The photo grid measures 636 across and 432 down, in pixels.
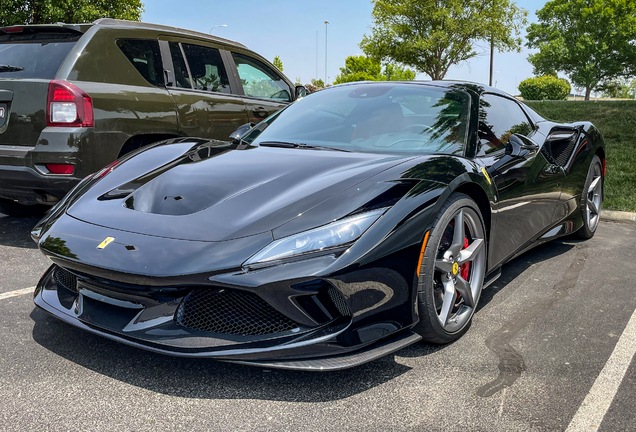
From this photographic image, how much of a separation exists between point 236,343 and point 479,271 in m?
1.40

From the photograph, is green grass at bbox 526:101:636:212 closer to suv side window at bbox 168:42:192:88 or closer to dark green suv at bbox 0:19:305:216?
dark green suv at bbox 0:19:305:216

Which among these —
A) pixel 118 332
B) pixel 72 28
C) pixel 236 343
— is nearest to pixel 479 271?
pixel 236 343

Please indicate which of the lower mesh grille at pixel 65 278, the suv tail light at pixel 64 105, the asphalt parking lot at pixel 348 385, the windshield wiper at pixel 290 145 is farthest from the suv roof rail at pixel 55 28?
the lower mesh grille at pixel 65 278

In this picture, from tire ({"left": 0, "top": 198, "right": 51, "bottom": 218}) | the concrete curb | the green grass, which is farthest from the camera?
the green grass

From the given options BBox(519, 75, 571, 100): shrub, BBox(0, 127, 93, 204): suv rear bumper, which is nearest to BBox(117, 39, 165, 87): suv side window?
BBox(0, 127, 93, 204): suv rear bumper

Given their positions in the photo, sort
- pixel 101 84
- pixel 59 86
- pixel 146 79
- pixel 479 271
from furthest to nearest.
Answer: pixel 146 79, pixel 101 84, pixel 59 86, pixel 479 271

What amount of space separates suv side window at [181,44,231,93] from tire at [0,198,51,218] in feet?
6.20

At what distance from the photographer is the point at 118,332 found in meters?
1.98

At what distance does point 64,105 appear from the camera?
3812mm

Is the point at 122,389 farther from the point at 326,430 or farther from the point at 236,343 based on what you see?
the point at 326,430

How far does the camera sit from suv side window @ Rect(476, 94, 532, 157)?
313cm

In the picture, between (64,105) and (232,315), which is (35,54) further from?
(232,315)

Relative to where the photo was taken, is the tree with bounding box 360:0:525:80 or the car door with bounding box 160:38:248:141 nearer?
the car door with bounding box 160:38:248:141

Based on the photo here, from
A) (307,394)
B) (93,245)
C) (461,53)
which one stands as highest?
(461,53)
